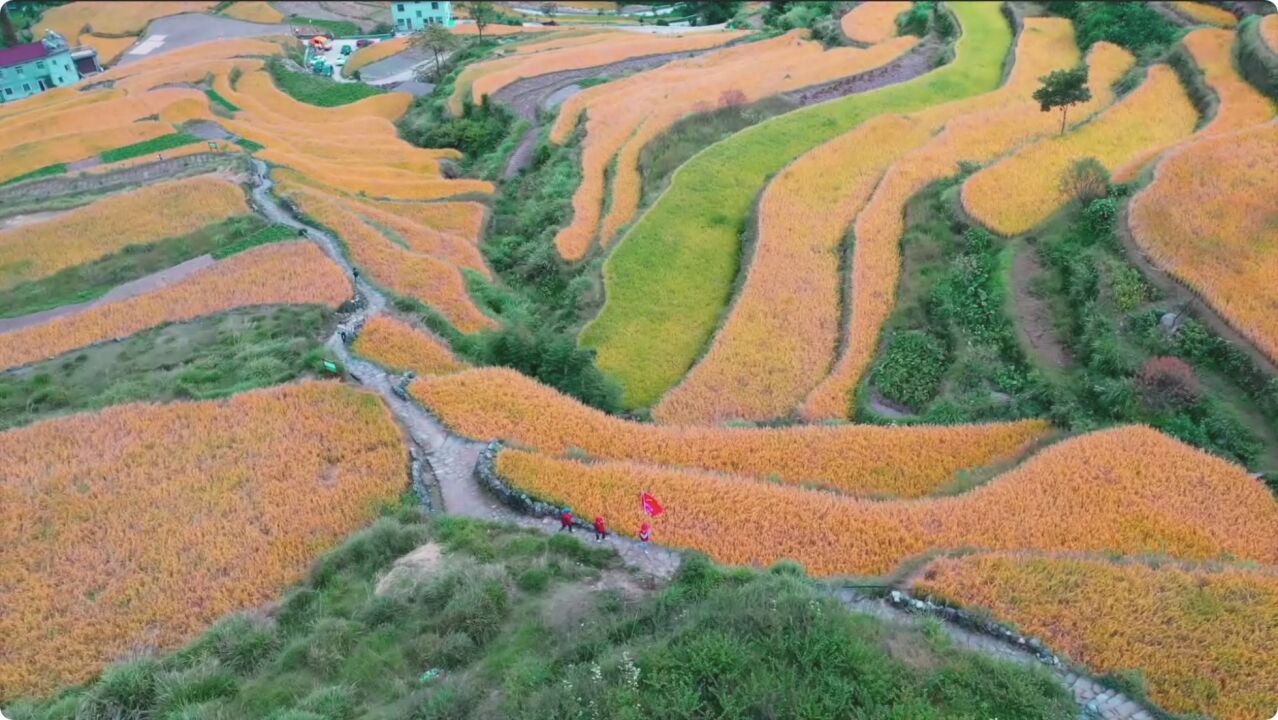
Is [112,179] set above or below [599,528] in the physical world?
above

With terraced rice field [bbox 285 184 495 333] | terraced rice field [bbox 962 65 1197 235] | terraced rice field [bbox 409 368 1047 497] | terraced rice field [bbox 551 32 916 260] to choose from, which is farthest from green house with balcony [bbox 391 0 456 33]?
terraced rice field [bbox 409 368 1047 497]

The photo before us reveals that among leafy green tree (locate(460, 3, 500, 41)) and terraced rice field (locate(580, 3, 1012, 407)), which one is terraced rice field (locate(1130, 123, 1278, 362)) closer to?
terraced rice field (locate(580, 3, 1012, 407))

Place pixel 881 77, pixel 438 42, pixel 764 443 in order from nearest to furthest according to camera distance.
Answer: pixel 764 443, pixel 881 77, pixel 438 42

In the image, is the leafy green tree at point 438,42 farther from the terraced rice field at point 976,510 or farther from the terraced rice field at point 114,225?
the terraced rice field at point 976,510

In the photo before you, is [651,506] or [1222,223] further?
[1222,223]

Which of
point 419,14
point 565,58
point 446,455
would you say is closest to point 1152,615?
point 446,455

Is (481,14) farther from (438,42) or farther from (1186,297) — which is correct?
(1186,297)

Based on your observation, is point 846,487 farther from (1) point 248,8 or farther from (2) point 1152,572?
(1) point 248,8
